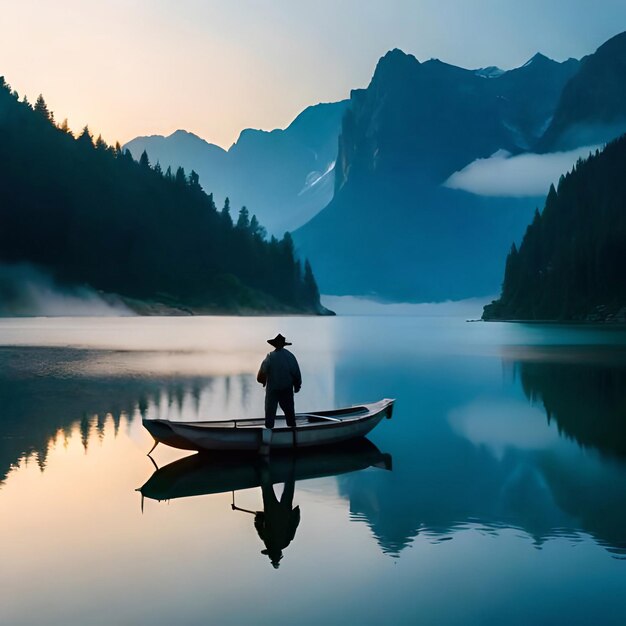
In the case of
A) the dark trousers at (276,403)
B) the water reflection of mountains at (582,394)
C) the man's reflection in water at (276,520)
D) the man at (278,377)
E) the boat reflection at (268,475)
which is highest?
the man at (278,377)

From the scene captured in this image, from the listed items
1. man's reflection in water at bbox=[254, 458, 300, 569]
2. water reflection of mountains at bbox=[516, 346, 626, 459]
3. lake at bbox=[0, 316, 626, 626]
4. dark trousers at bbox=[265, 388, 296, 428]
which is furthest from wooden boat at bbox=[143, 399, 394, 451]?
water reflection of mountains at bbox=[516, 346, 626, 459]

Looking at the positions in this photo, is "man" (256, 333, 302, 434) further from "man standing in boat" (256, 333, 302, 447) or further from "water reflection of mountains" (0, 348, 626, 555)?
"water reflection of mountains" (0, 348, 626, 555)

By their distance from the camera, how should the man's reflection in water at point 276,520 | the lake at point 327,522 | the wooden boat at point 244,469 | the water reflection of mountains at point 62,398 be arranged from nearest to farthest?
the lake at point 327,522
the man's reflection in water at point 276,520
the wooden boat at point 244,469
the water reflection of mountains at point 62,398

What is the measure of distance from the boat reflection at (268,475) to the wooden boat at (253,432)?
17.7 inches

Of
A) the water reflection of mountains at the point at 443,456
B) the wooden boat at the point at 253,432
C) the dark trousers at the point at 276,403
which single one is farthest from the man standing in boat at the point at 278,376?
the water reflection of mountains at the point at 443,456

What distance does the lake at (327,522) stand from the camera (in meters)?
12.0

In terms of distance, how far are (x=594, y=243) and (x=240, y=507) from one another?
180 meters

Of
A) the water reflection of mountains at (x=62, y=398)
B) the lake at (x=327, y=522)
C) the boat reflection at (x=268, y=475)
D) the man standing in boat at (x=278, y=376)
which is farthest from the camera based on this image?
the water reflection of mountains at (x=62, y=398)

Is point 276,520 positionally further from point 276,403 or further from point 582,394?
point 582,394

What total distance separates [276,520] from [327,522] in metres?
1.22

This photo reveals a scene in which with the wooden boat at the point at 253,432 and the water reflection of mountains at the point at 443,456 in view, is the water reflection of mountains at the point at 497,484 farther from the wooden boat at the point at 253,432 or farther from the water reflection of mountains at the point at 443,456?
the wooden boat at the point at 253,432

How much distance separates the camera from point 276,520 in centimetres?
1703

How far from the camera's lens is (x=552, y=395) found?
43281mm

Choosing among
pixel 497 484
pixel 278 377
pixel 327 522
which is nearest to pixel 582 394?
pixel 497 484
